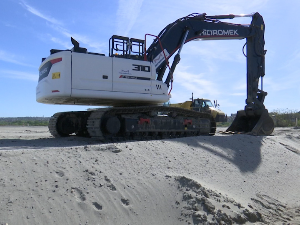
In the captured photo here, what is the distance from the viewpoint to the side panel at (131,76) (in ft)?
28.6

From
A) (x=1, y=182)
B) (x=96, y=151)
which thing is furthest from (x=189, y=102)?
(x=1, y=182)

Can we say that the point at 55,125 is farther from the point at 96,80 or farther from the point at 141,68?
the point at 141,68

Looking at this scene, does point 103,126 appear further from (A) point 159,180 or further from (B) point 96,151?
(A) point 159,180

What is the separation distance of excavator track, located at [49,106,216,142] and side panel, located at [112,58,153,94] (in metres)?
0.59

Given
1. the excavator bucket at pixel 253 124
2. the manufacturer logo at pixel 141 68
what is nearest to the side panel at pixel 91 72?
the manufacturer logo at pixel 141 68

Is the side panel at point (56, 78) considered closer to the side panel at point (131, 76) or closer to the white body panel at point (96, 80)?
the white body panel at point (96, 80)

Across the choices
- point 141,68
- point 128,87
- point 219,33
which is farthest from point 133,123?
point 219,33

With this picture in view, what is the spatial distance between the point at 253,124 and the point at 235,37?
3550mm

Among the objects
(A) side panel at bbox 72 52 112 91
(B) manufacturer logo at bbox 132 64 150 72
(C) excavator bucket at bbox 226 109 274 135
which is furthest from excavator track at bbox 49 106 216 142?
(C) excavator bucket at bbox 226 109 274 135

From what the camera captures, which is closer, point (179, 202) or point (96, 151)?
point (179, 202)

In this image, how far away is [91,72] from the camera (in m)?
8.38

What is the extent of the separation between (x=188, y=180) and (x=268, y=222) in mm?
1504

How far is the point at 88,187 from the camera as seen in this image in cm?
453

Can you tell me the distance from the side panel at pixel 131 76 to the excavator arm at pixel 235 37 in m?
0.75
